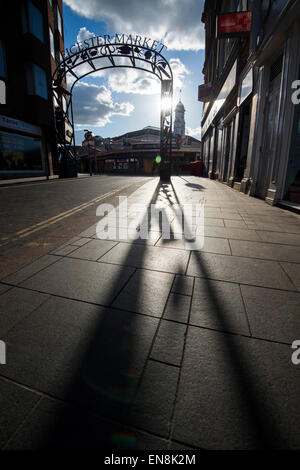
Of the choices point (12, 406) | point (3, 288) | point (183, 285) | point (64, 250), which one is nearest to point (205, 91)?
point (64, 250)

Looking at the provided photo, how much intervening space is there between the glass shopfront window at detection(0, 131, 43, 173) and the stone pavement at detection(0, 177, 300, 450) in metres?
14.5

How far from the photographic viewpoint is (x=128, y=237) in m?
3.72

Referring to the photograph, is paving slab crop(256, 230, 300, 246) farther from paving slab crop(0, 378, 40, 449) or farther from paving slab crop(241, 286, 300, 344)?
paving slab crop(0, 378, 40, 449)

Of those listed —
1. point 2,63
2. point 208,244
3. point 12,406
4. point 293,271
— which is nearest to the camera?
point 12,406

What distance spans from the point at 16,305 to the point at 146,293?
1.15m

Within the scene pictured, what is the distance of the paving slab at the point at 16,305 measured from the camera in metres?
1.72

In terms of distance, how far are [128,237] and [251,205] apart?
453cm

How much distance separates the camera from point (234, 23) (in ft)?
26.4

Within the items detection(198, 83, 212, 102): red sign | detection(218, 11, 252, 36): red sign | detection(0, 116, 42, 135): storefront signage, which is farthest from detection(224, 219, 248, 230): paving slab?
detection(198, 83, 212, 102): red sign

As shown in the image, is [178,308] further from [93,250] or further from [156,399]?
[93,250]

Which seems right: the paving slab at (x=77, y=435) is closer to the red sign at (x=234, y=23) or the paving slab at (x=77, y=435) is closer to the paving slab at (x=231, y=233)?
the paving slab at (x=231, y=233)

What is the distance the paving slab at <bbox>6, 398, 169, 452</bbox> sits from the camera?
3.14 feet
